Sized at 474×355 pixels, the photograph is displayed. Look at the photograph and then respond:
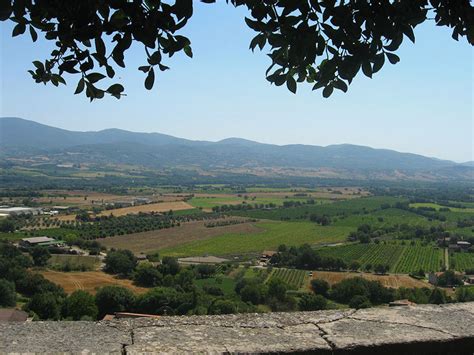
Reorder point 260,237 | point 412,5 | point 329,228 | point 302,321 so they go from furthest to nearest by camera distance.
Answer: point 329,228 < point 260,237 < point 302,321 < point 412,5

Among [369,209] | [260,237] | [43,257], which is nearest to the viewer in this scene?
[43,257]

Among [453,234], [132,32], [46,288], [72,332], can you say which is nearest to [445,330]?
[72,332]

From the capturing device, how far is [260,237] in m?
46.1

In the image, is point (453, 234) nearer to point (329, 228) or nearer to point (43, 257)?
point (329, 228)

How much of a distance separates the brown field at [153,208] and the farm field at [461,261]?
3736cm

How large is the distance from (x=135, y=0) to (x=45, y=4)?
390 mm

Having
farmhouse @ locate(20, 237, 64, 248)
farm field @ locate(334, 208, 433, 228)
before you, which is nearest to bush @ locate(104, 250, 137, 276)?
farmhouse @ locate(20, 237, 64, 248)

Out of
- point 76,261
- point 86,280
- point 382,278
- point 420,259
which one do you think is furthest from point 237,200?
point 86,280

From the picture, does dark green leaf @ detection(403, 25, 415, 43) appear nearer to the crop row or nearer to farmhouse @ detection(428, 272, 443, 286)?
the crop row

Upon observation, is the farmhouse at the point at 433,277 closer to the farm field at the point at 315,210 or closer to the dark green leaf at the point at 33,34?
the dark green leaf at the point at 33,34

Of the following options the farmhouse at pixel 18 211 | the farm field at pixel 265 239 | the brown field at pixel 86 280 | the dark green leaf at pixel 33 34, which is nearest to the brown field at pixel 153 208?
the farmhouse at pixel 18 211

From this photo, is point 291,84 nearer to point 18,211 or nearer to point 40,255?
point 40,255

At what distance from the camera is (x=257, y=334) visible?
2047mm

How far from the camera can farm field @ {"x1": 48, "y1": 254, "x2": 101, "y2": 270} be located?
30000mm
